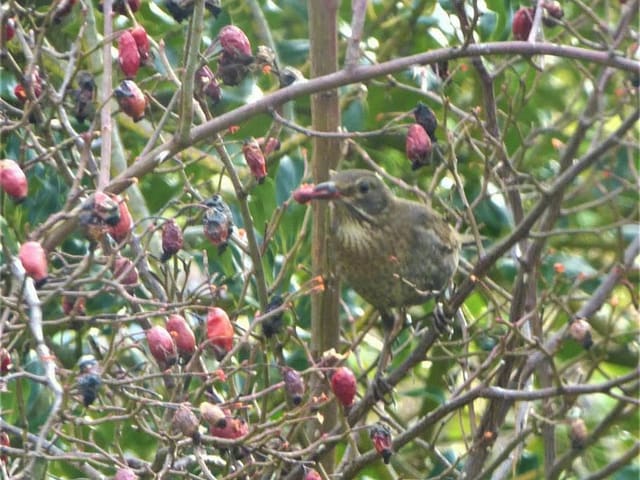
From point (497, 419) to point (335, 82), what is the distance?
92cm

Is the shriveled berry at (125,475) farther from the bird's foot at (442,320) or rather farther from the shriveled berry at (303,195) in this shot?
the bird's foot at (442,320)

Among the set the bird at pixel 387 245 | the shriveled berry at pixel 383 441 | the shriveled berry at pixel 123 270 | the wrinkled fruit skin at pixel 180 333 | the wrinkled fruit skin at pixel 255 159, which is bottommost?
the bird at pixel 387 245

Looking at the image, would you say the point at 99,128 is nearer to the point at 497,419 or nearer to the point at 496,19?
the point at 497,419

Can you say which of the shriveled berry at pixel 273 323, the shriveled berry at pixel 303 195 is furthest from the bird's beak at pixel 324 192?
the shriveled berry at pixel 273 323

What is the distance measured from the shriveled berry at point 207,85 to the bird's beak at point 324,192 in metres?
0.32

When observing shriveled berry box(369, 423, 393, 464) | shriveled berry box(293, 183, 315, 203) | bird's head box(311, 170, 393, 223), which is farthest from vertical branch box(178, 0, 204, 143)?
bird's head box(311, 170, 393, 223)

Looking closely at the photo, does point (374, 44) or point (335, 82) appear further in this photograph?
point (374, 44)

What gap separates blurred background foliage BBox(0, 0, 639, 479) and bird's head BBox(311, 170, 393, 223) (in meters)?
0.10

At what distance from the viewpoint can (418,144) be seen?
285cm

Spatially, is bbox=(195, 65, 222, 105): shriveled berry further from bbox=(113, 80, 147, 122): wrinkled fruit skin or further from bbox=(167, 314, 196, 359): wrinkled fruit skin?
bbox=(167, 314, 196, 359): wrinkled fruit skin

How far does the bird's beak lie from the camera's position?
2927mm

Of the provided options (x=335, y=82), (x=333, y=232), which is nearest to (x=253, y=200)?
(x=333, y=232)

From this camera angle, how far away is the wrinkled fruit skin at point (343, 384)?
8.68 feet

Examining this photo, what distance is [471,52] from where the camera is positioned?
2549 millimetres
